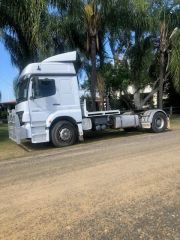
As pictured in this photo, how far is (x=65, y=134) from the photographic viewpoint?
16.3 metres

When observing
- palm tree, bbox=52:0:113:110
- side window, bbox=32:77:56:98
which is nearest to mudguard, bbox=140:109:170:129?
palm tree, bbox=52:0:113:110

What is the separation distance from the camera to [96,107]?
23266 mm

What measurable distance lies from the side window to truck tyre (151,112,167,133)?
5342 mm

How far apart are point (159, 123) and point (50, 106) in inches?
228

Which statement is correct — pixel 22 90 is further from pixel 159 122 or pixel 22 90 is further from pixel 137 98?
pixel 137 98

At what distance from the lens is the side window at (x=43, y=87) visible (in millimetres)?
15725

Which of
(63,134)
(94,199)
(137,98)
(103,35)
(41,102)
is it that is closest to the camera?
(94,199)

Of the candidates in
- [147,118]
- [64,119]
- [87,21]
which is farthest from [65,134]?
[87,21]

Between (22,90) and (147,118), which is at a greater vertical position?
(22,90)

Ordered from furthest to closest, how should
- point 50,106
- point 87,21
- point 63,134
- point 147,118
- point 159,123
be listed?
point 87,21, point 159,123, point 147,118, point 63,134, point 50,106

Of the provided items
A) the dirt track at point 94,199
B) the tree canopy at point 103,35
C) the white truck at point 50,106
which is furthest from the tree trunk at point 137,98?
the dirt track at point 94,199

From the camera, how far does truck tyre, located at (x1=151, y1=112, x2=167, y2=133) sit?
62.8 ft

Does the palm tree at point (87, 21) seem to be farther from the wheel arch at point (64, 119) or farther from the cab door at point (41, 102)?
the wheel arch at point (64, 119)

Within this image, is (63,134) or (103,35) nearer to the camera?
(63,134)
